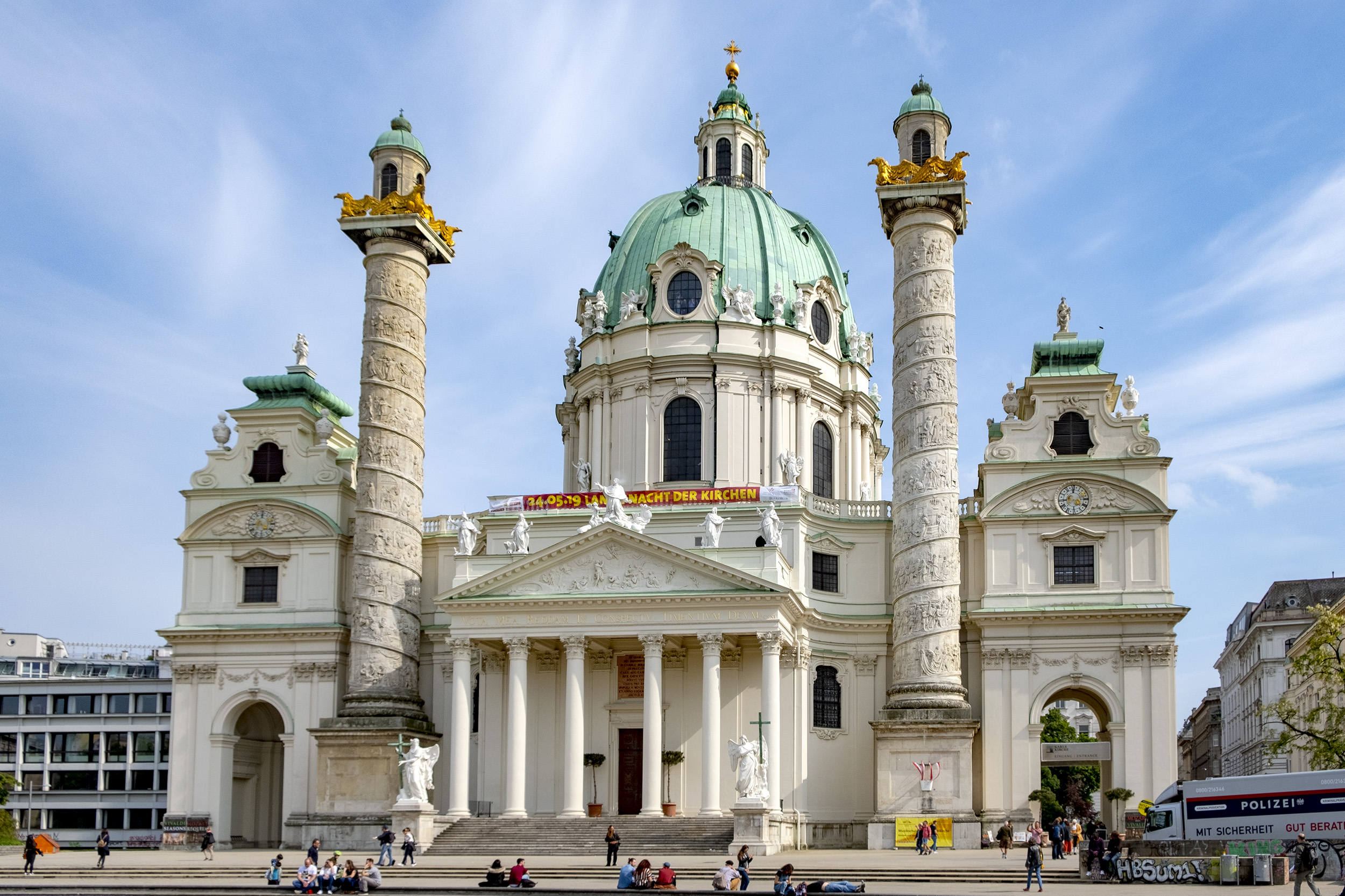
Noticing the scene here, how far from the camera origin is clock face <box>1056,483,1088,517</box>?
50.1 metres

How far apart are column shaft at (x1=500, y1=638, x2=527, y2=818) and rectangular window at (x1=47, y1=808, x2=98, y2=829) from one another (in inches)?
1507

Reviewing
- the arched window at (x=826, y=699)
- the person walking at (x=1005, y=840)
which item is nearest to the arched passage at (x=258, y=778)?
the arched window at (x=826, y=699)

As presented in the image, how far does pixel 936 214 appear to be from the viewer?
49188 millimetres

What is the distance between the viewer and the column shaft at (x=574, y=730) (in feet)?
150

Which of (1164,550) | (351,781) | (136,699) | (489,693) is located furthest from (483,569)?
(136,699)

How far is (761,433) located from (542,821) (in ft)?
58.4

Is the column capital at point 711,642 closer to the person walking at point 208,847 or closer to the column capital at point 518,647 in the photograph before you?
the column capital at point 518,647

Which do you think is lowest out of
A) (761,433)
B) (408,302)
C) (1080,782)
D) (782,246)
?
(1080,782)

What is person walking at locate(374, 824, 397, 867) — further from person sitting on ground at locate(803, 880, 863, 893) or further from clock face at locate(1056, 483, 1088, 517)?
clock face at locate(1056, 483, 1088, 517)

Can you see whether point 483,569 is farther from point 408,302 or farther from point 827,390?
point 827,390

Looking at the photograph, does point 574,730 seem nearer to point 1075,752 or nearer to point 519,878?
point 519,878

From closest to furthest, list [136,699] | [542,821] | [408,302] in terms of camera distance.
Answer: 1. [542,821]
2. [408,302]
3. [136,699]

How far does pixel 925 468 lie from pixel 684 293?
14294 mm

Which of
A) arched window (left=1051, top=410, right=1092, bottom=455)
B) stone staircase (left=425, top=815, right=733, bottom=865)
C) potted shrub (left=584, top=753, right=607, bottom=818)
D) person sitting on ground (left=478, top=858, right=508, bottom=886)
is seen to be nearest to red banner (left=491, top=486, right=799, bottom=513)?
potted shrub (left=584, top=753, right=607, bottom=818)
